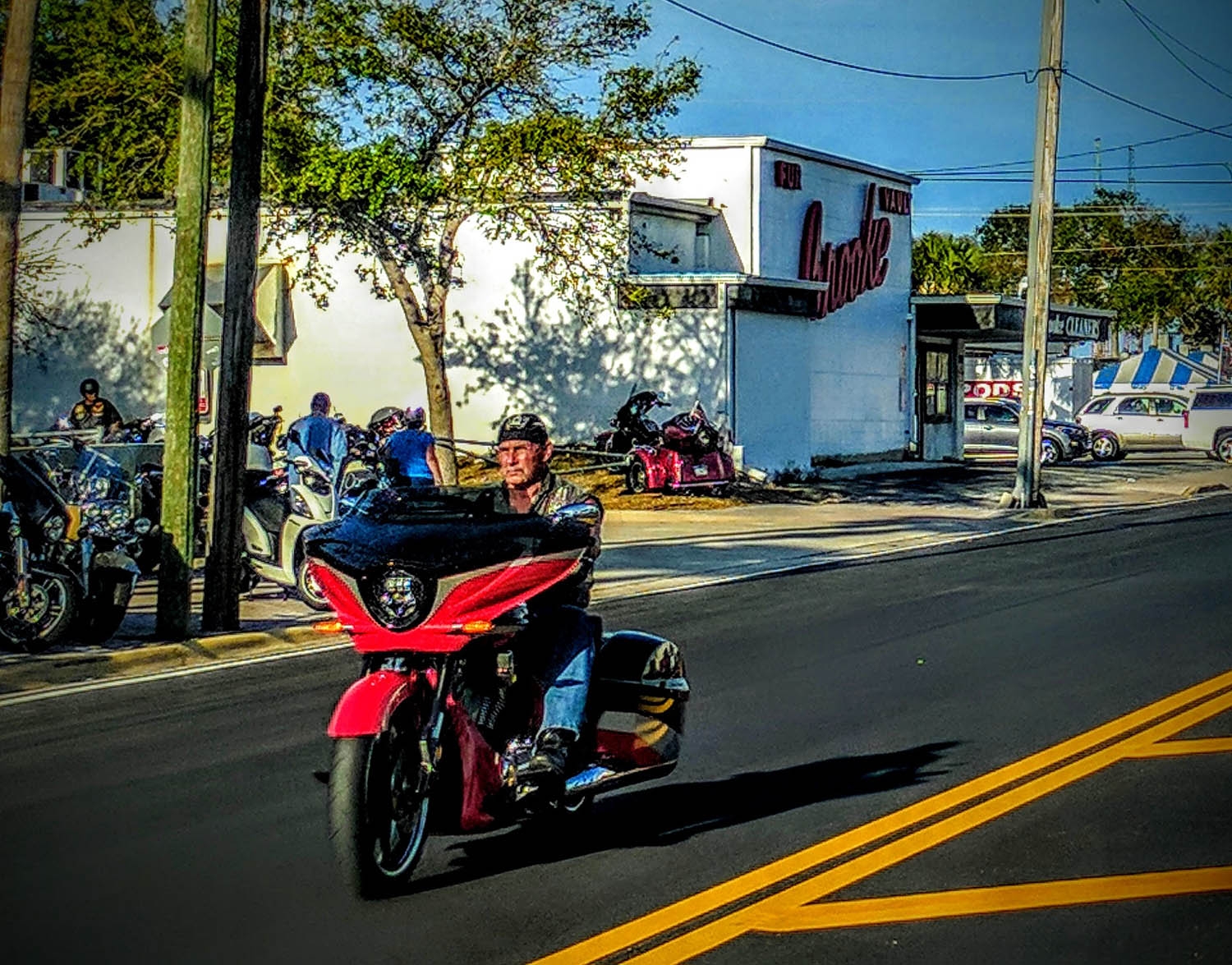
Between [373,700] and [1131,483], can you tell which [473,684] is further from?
[1131,483]

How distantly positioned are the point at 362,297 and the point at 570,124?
33.9 feet

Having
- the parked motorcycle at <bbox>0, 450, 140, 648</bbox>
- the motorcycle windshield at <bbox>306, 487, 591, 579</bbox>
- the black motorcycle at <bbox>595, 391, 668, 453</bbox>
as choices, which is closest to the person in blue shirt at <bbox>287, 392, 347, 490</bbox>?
the parked motorcycle at <bbox>0, 450, 140, 648</bbox>

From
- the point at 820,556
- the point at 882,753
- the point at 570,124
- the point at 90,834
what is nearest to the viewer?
→ the point at 90,834

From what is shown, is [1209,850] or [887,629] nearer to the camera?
[1209,850]

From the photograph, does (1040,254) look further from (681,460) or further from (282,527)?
(282,527)

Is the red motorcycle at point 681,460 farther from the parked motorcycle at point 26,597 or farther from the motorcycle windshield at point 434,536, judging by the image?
the motorcycle windshield at point 434,536

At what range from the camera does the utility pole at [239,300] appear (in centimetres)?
1419

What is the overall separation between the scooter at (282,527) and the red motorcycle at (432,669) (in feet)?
29.7

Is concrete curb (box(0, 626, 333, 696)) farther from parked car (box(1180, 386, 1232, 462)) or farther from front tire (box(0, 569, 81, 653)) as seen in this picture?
parked car (box(1180, 386, 1232, 462))

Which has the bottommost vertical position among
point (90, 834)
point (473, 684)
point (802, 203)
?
point (90, 834)

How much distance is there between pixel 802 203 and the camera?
1483 inches

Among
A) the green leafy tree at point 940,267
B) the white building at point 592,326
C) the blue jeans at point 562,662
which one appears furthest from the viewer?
the green leafy tree at point 940,267

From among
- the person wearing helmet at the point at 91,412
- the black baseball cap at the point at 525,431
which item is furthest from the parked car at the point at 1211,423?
the black baseball cap at the point at 525,431

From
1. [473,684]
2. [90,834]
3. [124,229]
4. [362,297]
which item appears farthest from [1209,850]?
[124,229]
